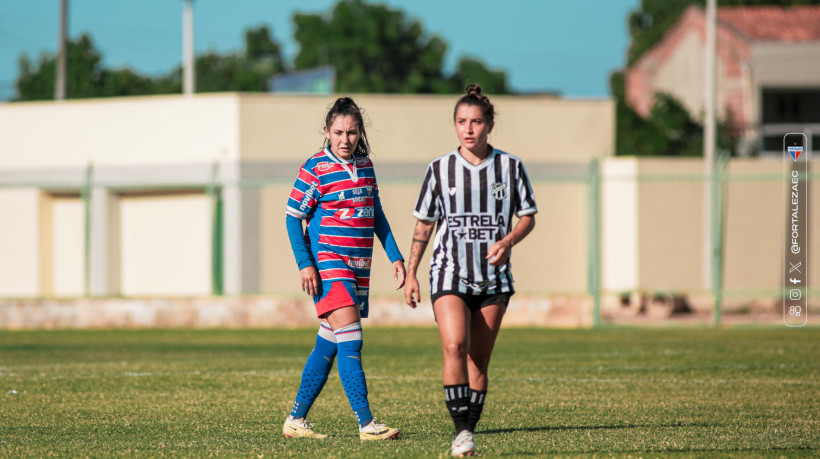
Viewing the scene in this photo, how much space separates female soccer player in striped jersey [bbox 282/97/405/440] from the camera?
649 cm

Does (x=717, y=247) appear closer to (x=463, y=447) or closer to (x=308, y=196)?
(x=308, y=196)

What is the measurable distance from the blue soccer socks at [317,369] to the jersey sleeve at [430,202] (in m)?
1.14

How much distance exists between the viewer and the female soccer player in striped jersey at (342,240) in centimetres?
649

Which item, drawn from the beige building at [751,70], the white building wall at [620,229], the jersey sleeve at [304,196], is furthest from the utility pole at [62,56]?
the jersey sleeve at [304,196]

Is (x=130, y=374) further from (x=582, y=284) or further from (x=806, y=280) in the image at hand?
(x=806, y=280)

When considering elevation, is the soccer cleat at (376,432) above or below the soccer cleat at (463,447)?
below

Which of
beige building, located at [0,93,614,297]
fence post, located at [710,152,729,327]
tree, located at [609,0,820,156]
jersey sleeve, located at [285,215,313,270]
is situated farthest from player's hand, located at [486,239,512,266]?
tree, located at [609,0,820,156]

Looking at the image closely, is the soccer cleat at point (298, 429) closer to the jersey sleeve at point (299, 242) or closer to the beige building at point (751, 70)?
the jersey sleeve at point (299, 242)

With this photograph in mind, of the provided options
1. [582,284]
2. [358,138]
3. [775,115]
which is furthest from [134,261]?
[775,115]

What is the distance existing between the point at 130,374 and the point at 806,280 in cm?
1634

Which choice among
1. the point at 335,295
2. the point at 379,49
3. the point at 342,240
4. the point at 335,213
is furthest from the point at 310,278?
the point at 379,49

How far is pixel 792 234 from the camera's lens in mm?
23328

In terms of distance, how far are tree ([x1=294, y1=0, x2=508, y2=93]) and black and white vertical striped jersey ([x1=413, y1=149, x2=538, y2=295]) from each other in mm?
54550

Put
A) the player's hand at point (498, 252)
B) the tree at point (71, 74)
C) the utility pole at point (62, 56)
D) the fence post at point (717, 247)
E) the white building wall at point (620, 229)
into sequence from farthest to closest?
the tree at point (71, 74), the utility pole at point (62, 56), the white building wall at point (620, 229), the fence post at point (717, 247), the player's hand at point (498, 252)
